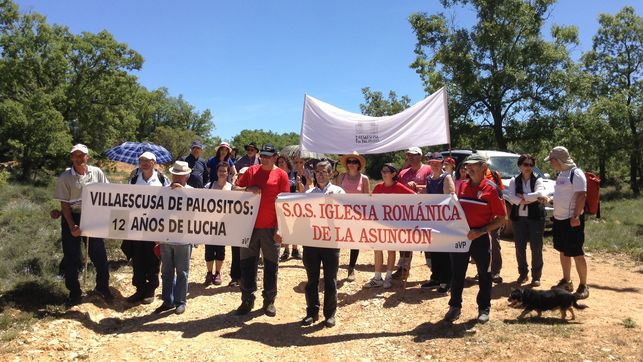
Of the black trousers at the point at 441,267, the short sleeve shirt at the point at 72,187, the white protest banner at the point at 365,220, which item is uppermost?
the short sleeve shirt at the point at 72,187

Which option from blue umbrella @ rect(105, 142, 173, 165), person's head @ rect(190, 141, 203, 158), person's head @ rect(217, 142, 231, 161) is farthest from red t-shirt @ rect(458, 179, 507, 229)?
blue umbrella @ rect(105, 142, 173, 165)

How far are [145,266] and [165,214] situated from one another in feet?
3.29

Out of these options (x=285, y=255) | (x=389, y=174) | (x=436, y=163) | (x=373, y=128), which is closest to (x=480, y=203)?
(x=389, y=174)

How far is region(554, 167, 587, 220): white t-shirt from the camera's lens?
6250mm

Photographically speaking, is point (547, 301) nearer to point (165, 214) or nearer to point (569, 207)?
point (569, 207)

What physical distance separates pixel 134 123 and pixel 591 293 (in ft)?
119

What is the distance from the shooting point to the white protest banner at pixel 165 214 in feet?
20.4

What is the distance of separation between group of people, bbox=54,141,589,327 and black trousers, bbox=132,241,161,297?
0.01 meters

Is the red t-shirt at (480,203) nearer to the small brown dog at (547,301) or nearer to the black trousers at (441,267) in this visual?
the small brown dog at (547,301)

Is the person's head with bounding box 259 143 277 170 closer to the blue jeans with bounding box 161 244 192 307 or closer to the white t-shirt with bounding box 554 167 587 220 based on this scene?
the blue jeans with bounding box 161 244 192 307

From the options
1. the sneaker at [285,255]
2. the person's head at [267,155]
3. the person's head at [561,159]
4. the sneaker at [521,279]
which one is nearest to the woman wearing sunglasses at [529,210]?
the sneaker at [521,279]

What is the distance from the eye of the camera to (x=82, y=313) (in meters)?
6.10

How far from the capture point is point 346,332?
18.8 feet

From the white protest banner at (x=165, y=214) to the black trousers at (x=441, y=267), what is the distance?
3.02 metres
